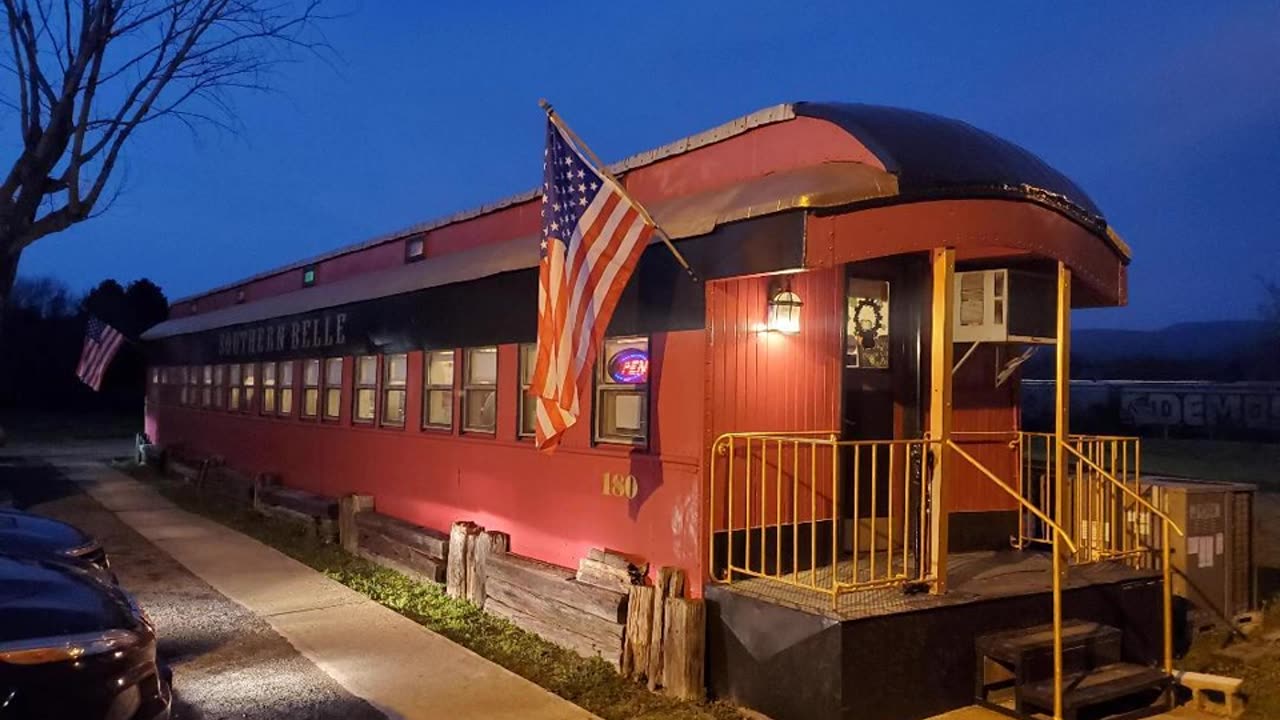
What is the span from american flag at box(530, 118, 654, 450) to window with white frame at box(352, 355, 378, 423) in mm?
5423

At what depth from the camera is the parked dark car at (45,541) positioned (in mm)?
6590

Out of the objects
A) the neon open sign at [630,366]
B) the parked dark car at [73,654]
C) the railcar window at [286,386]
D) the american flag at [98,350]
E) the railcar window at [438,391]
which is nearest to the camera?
the parked dark car at [73,654]

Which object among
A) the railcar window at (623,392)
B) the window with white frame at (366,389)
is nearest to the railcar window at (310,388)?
the window with white frame at (366,389)

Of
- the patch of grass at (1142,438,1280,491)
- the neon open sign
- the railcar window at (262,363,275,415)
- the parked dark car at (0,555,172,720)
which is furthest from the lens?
the patch of grass at (1142,438,1280,491)

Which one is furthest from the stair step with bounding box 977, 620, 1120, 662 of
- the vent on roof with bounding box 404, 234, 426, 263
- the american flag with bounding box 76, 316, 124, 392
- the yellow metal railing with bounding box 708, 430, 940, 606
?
the american flag with bounding box 76, 316, 124, 392

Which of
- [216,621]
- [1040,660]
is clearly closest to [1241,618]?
[1040,660]

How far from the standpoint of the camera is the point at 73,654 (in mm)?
4168

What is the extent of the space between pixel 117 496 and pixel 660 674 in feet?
46.3

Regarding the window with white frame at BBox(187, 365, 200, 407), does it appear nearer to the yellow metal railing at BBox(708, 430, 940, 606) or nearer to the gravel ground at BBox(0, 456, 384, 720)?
the gravel ground at BBox(0, 456, 384, 720)

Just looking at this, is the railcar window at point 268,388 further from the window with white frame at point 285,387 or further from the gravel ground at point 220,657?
the gravel ground at point 220,657

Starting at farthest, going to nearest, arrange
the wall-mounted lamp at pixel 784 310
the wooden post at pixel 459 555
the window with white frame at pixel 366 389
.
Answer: the window with white frame at pixel 366 389
the wooden post at pixel 459 555
the wall-mounted lamp at pixel 784 310

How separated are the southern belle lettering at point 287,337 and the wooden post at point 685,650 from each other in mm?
7605

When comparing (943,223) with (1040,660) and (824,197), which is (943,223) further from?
(1040,660)

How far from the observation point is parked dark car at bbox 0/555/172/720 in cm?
400
